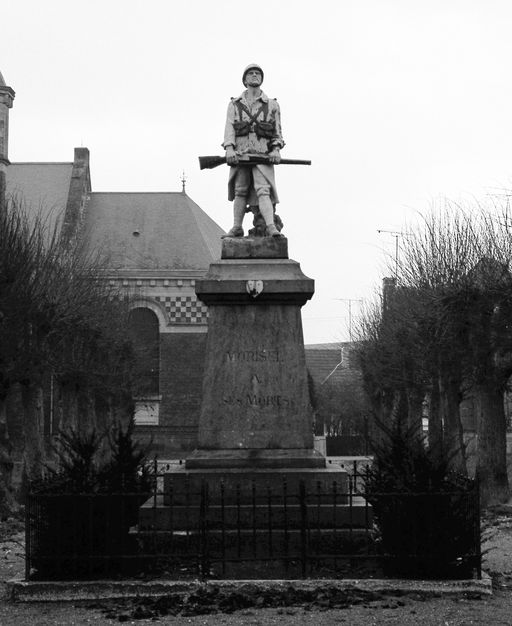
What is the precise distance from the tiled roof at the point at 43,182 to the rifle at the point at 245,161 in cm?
3975

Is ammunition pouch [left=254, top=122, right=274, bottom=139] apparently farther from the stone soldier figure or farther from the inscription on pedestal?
the inscription on pedestal

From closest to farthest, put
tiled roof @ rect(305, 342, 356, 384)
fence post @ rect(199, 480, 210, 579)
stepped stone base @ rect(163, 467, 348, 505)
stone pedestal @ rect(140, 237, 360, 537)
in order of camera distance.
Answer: fence post @ rect(199, 480, 210, 579) → stepped stone base @ rect(163, 467, 348, 505) → stone pedestal @ rect(140, 237, 360, 537) → tiled roof @ rect(305, 342, 356, 384)

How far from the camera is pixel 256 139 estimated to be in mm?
14555

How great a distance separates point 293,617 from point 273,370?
4177mm

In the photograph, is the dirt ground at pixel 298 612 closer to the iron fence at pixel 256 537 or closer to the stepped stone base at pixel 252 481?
the iron fence at pixel 256 537

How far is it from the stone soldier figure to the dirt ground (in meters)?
5.51

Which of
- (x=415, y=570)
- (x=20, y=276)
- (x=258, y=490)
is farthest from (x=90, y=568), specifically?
(x=20, y=276)

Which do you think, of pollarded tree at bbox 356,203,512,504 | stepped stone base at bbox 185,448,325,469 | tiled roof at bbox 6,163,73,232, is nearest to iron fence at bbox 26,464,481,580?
stepped stone base at bbox 185,448,325,469

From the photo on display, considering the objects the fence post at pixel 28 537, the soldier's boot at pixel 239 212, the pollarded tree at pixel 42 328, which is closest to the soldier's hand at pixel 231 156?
the soldier's boot at pixel 239 212

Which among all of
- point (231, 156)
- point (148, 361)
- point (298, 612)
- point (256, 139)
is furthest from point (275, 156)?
point (148, 361)

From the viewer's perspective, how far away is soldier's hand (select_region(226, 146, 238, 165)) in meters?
14.4

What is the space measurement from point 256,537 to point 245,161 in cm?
504

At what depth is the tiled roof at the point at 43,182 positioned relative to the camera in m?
54.2

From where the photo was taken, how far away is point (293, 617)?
9875 millimetres
